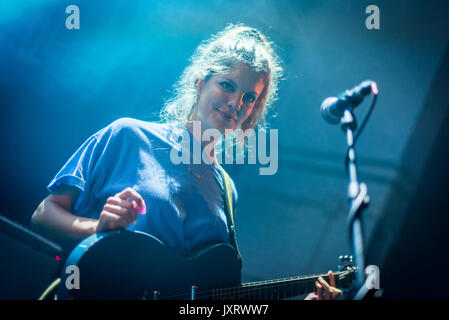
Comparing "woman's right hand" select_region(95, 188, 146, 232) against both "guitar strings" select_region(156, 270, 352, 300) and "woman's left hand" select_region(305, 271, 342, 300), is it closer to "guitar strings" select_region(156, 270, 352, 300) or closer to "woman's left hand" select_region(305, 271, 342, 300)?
"guitar strings" select_region(156, 270, 352, 300)

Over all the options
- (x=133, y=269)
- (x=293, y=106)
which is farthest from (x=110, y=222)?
(x=293, y=106)

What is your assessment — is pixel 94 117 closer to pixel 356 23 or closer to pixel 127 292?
pixel 127 292

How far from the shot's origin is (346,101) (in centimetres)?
99

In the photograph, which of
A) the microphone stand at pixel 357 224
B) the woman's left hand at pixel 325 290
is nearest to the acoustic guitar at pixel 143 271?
the microphone stand at pixel 357 224

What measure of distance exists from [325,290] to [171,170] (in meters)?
0.82

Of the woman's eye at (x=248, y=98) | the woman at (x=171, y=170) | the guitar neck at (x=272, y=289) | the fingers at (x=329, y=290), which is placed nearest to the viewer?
the woman at (x=171, y=170)

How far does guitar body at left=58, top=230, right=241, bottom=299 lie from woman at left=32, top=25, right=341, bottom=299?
2.4 inches

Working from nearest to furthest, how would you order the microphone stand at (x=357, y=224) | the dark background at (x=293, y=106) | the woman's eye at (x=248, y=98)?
the microphone stand at (x=357, y=224), the woman's eye at (x=248, y=98), the dark background at (x=293, y=106)

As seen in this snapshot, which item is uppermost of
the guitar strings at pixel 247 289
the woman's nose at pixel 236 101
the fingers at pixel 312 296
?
the woman's nose at pixel 236 101

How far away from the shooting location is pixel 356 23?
1.94 metres

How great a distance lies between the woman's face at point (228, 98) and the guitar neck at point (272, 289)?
65 cm

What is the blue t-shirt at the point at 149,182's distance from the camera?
Answer: 1.00 meters

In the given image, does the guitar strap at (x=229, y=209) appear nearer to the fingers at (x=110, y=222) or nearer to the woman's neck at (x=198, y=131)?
the woman's neck at (x=198, y=131)

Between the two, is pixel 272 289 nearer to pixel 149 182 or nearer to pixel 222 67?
pixel 149 182
